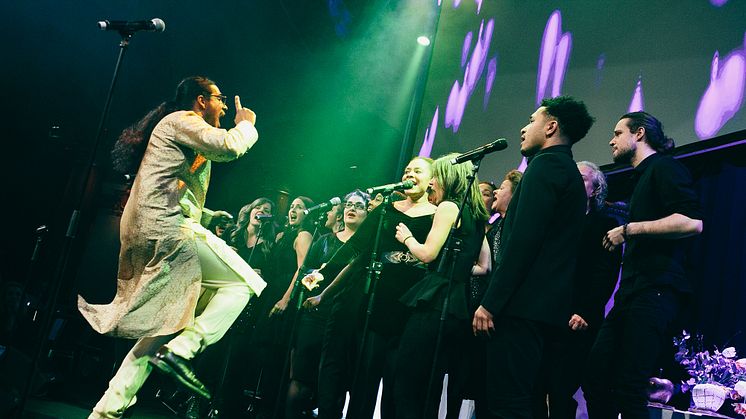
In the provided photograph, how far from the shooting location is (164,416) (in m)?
4.32

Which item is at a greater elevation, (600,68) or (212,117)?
(600,68)

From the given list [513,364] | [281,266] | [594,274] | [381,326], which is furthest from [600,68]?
[281,266]

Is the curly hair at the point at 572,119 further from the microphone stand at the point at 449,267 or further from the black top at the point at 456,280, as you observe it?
the black top at the point at 456,280

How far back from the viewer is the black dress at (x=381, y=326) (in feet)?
9.66

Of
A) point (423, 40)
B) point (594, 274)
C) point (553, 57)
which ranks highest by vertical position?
point (423, 40)

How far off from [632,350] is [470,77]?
3.97 m

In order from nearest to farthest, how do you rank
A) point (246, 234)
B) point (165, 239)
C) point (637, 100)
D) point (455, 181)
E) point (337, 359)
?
point (165, 239)
point (455, 181)
point (337, 359)
point (637, 100)
point (246, 234)

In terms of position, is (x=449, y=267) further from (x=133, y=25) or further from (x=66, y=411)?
(x=66, y=411)

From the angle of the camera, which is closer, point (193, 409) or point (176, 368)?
point (176, 368)

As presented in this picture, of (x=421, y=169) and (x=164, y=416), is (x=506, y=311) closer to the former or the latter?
(x=421, y=169)

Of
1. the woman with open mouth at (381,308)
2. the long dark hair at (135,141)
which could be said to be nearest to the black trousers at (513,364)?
the woman with open mouth at (381,308)

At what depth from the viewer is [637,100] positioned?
380cm

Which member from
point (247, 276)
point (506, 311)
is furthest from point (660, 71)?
point (247, 276)

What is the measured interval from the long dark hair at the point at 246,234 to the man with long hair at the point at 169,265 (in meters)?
1.92
